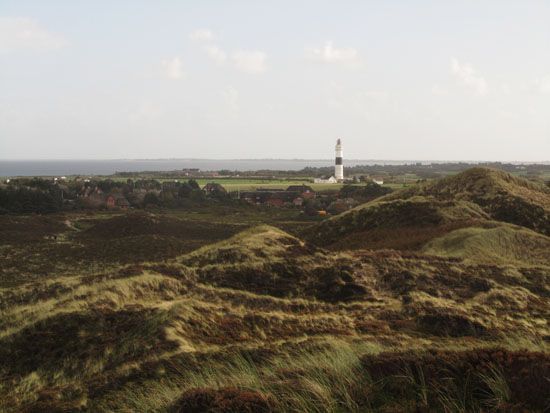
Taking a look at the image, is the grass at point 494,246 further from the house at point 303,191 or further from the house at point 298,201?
the house at point 303,191

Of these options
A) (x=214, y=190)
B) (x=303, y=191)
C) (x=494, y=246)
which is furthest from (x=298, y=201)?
(x=494, y=246)

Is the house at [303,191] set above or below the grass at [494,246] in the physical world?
below

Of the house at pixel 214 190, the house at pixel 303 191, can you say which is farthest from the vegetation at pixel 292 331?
the house at pixel 214 190

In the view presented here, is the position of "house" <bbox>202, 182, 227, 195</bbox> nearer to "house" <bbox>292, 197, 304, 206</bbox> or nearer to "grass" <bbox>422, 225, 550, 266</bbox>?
"house" <bbox>292, 197, 304, 206</bbox>

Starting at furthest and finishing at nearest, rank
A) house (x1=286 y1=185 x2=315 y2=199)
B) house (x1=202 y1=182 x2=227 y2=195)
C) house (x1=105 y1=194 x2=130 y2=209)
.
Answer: house (x1=202 y1=182 x2=227 y2=195)
house (x1=286 y1=185 x2=315 y2=199)
house (x1=105 y1=194 x2=130 y2=209)

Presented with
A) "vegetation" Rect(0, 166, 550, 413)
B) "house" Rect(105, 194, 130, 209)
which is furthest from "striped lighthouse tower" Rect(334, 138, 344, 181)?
"vegetation" Rect(0, 166, 550, 413)

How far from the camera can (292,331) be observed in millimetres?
12195

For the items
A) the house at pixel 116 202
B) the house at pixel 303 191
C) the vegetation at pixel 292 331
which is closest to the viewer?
the vegetation at pixel 292 331

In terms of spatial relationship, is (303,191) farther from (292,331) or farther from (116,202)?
(292,331)

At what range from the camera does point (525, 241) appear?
2752 cm

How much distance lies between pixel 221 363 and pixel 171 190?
11078cm

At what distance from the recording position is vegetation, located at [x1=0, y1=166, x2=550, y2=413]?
688 cm

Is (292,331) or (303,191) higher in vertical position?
(292,331)

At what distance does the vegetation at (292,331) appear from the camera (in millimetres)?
6875
